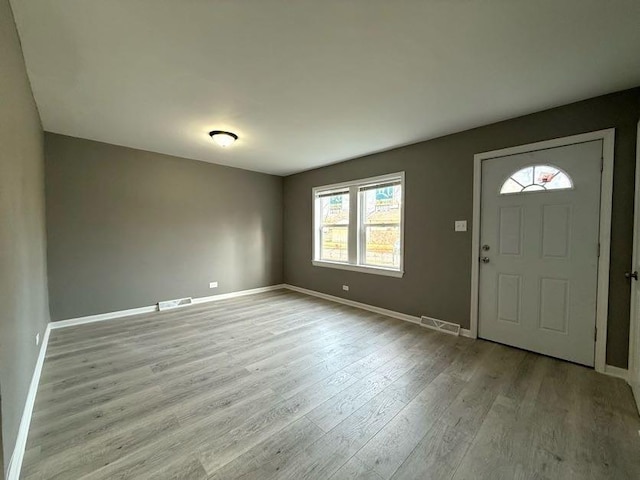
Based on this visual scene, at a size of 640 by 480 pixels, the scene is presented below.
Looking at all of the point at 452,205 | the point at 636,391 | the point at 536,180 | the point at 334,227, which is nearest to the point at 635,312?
the point at 636,391

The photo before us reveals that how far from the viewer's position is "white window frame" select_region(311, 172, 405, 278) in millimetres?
3779

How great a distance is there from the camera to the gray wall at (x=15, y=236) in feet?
4.27

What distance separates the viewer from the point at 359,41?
170cm

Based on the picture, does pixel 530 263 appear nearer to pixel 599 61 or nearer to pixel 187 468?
pixel 599 61

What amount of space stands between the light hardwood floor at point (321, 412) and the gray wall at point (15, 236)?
1.18ft

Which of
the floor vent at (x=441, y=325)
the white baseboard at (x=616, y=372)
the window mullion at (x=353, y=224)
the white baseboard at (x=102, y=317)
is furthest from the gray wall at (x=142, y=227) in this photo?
the white baseboard at (x=616, y=372)

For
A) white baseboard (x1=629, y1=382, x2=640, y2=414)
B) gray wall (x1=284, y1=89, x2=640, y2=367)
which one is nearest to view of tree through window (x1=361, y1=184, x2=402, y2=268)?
gray wall (x1=284, y1=89, x2=640, y2=367)

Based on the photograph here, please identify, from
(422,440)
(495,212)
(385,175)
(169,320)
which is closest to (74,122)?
(169,320)

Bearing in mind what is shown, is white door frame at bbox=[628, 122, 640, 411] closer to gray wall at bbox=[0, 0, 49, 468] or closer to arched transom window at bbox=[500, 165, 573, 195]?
arched transom window at bbox=[500, 165, 573, 195]

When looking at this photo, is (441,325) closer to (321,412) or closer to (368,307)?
(368,307)

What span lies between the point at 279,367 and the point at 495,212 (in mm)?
2844

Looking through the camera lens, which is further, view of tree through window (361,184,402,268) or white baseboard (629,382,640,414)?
view of tree through window (361,184,402,268)

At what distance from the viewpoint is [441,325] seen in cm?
329

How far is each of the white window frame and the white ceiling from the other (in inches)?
42.4
